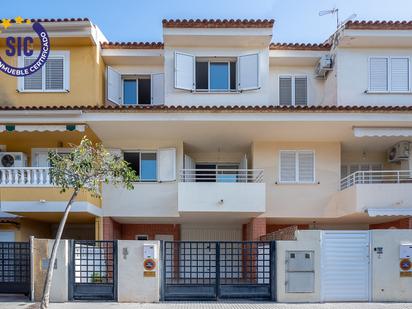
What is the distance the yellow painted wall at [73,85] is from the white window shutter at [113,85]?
0.66 meters

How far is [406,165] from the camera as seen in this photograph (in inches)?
600

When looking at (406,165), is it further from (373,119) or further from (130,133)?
(130,133)

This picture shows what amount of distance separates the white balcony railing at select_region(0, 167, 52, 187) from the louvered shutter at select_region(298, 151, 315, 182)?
9254mm

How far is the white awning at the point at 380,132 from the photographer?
540 inches

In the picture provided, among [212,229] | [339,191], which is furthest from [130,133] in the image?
[339,191]

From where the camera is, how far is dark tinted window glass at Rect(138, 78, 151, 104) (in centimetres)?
1670

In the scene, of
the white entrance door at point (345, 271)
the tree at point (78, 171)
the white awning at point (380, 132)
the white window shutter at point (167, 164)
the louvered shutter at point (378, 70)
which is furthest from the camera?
the louvered shutter at point (378, 70)

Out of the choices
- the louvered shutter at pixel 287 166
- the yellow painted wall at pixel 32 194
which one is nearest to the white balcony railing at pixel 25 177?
the yellow painted wall at pixel 32 194

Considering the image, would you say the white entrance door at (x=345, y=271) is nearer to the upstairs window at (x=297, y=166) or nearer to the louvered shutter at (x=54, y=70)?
the upstairs window at (x=297, y=166)

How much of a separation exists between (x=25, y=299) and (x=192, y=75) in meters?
9.53

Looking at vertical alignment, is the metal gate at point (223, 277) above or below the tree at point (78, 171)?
below

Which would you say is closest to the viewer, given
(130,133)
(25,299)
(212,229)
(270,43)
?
(25,299)

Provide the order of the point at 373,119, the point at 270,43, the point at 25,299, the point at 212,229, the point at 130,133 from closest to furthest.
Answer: the point at 25,299, the point at 373,119, the point at 130,133, the point at 270,43, the point at 212,229

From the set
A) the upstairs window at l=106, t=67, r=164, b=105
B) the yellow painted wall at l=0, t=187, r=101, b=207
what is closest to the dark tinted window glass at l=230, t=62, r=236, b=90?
the upstairs window at l=106, t=67, r=164, b=105
